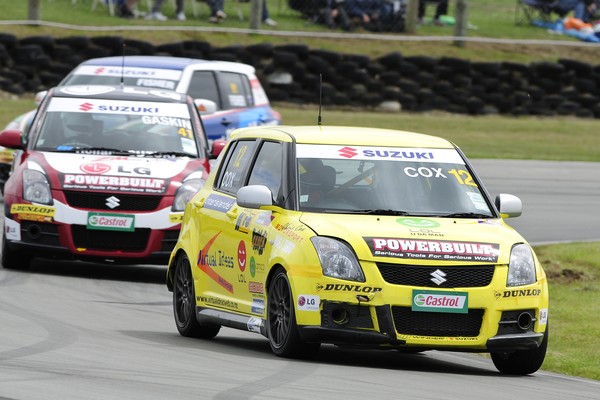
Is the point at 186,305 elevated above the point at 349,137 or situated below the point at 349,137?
below

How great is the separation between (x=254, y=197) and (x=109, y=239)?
14.2 feet

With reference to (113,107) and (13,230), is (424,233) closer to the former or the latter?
(13,230)

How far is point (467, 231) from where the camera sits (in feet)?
29.2

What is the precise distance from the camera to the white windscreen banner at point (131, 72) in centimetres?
1945

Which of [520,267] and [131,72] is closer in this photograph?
[520,267]

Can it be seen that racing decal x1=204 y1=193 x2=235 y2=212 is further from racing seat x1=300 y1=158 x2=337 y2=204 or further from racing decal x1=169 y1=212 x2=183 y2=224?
racing decal x1=169 y1=212 x2=183 y2=224

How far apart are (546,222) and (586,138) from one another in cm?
1262

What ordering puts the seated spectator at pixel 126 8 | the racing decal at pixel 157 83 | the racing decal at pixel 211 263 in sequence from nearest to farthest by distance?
1. the racing decal at pixel 211 263
2. the racing decal at pixel 157 83
3. the seated spectator at pixel 126 8

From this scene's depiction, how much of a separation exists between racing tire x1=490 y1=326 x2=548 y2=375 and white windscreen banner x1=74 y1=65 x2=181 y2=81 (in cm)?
1107

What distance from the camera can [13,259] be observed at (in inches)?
528

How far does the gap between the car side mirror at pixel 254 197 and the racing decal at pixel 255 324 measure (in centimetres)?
67

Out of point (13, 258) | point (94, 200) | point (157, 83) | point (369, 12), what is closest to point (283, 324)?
point (94, 200)

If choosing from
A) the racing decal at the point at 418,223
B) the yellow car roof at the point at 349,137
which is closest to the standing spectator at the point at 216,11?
the yellow car roof at the point at 349,137

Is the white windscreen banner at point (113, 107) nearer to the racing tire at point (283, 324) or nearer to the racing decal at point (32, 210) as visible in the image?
the racing decal at point (32, 210)
